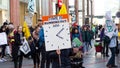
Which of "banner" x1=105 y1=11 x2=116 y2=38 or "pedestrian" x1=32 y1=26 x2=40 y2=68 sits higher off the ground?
"banner" x1=105 y1=11 x2=116 y2=38

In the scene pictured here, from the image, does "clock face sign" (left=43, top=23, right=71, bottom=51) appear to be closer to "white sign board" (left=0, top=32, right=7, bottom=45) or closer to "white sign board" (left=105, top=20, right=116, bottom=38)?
"white sign board" (left=105, top=20, right=116, bottom=38)

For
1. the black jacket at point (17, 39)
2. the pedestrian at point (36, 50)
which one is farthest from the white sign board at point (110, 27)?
the black jacket at point (17, 39)

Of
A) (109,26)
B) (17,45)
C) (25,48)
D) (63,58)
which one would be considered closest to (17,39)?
(17,45)

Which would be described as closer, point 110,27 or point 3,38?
point 110,27

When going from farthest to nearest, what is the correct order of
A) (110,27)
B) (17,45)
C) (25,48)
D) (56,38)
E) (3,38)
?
(3,38), (110,27), (17,45), (25,48), (56,38)

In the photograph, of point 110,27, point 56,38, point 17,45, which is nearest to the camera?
point 56,38

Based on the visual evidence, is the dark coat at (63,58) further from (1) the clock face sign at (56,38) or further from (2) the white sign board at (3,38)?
(2) the white sign board at (3,38)

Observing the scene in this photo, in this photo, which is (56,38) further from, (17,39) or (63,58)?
(17,39)

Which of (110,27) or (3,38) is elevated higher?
(110,27)

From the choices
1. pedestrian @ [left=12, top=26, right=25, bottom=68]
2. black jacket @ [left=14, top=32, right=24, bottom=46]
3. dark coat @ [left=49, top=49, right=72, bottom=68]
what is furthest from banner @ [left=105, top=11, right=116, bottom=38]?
dark coat @ [left=49, top=49, right=72, bottom=68]

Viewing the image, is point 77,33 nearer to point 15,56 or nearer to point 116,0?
point 15,56

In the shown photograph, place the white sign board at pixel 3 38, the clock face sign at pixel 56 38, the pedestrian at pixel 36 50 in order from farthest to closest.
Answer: the white sign board at pixel 3 38, the pedestrian at pixel 36 50, the clock face sign at pixel 56 38

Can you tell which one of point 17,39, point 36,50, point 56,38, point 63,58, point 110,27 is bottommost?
point 36,50

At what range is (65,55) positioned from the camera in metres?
9.96
